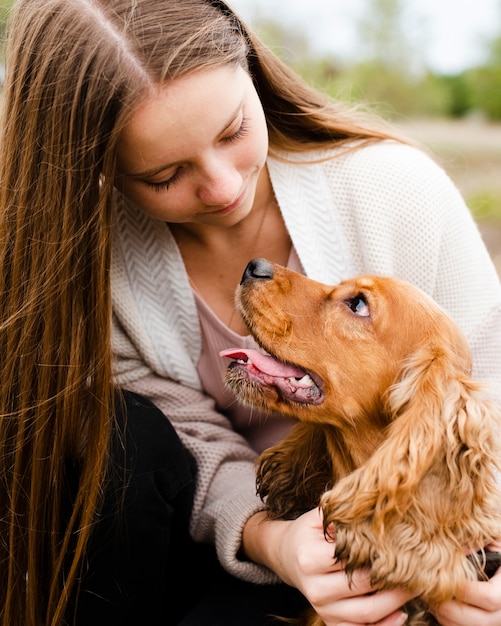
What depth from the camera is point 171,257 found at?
7.90 feet

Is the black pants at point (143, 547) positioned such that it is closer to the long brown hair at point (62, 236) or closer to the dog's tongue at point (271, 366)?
the long brown hair at point (62, 236)

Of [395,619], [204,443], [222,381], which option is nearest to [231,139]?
[222,381]

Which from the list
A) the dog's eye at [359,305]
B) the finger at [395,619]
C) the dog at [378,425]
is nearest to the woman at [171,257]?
the finger at [395,619]

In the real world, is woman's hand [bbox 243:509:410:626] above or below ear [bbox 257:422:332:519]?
below

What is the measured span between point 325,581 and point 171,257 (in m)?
1.03

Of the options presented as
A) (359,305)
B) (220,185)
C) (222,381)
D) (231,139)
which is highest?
(231,139)

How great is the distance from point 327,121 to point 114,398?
39.4 inches

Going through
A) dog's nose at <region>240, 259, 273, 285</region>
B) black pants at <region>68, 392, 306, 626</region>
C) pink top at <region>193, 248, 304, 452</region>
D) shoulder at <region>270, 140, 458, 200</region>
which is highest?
shoulder at <region>270, 140, 458, 200</region>

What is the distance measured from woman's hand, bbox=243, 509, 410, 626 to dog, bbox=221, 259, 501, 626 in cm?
5

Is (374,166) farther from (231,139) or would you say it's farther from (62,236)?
(62,236)

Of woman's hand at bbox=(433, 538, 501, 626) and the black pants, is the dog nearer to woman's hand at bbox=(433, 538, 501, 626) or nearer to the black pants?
woman's hand at bbox=(433, 538, 501, 626)

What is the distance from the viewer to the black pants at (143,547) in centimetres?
221

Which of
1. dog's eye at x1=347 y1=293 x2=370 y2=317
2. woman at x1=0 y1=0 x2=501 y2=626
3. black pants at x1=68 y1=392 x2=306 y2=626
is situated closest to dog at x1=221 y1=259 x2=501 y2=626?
dog's eye at x1=347 y1=293 x2=370 y2=317

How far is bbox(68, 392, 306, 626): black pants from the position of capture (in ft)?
7.27
